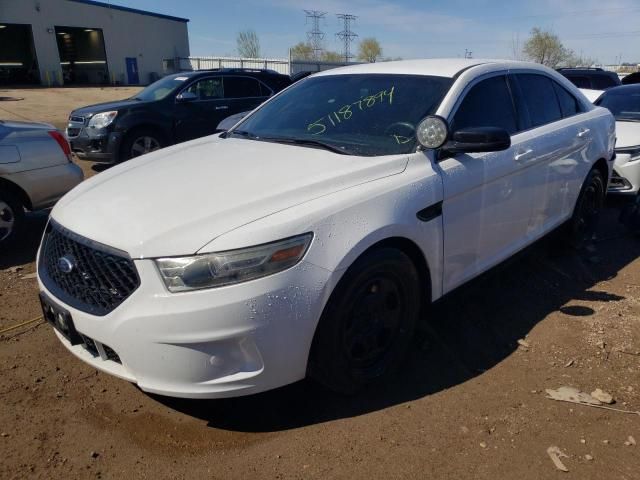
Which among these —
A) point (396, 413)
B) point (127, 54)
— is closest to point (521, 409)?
point (396, 413)

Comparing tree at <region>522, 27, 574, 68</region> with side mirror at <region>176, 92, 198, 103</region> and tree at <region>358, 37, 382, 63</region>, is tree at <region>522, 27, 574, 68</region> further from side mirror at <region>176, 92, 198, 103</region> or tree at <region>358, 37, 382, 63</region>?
side mirror at <region>176, 92, 198, 103</region>

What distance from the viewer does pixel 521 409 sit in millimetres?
2779

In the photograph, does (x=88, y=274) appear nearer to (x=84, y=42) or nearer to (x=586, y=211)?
(x=586, y=211)

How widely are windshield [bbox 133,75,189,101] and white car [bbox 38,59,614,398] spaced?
5.79 metres

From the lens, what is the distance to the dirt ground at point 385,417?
2.38 m

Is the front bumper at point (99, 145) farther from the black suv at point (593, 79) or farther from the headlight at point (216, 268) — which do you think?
the black suv at point (593, 79)

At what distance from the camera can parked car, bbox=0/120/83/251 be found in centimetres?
482

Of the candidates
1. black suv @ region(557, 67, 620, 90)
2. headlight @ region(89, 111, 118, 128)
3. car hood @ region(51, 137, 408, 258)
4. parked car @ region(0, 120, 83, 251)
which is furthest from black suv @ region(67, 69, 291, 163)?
black suv @ region(557, 67, 620, 90)

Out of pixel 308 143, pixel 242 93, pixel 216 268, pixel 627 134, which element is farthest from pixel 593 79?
pixel 216 268

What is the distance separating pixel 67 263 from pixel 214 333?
0.88 metres

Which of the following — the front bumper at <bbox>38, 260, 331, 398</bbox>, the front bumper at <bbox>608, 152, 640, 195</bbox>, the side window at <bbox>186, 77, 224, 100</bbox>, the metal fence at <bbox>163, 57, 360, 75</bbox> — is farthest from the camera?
the metal fence at <bbox>163, 57, 360, 75</bbox>

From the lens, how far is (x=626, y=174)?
6.36 meters

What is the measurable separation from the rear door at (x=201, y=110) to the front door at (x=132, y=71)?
38.7 meters

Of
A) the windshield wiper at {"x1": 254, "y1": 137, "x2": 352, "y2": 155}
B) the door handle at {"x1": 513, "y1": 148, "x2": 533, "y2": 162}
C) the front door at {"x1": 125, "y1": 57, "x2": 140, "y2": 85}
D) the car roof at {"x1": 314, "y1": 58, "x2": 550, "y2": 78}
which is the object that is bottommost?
the door handle at {"x1": 513, "y1": 148, "x2": 533, "y2": 162}
